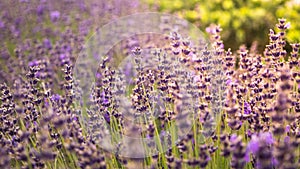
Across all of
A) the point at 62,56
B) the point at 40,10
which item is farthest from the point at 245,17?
the point at 40,10

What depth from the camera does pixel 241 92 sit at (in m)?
2.60

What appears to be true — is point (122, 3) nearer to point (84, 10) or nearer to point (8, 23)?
point (84, 10)

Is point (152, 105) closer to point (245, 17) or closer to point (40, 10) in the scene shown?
point (245, 17)

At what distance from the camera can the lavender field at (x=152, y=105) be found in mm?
1912

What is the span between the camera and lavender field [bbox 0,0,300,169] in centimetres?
191

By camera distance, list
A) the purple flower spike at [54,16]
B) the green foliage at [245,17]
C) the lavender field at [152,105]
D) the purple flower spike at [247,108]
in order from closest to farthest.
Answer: the lavender field at [152,105], the purple flower spike at [247,108], the green foliage at [245,17], the purple flower spike at [54,16]

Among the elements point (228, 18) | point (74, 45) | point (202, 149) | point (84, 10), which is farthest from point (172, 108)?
point (84, 10)

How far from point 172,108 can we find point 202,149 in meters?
1.01

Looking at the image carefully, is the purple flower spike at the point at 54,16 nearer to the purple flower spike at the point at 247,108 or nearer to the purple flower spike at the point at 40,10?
the purple flower spike at the point at 40,10

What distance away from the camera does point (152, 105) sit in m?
2.72

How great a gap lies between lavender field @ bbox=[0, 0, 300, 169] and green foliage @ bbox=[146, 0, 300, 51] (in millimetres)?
182

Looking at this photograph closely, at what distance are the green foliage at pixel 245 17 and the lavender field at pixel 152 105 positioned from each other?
18 cm

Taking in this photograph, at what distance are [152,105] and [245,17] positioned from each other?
3.41m

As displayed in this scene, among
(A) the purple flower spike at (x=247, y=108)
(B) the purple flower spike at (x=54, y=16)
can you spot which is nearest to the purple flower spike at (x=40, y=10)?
(B) the purple flower spike at (x=54, y=16)
